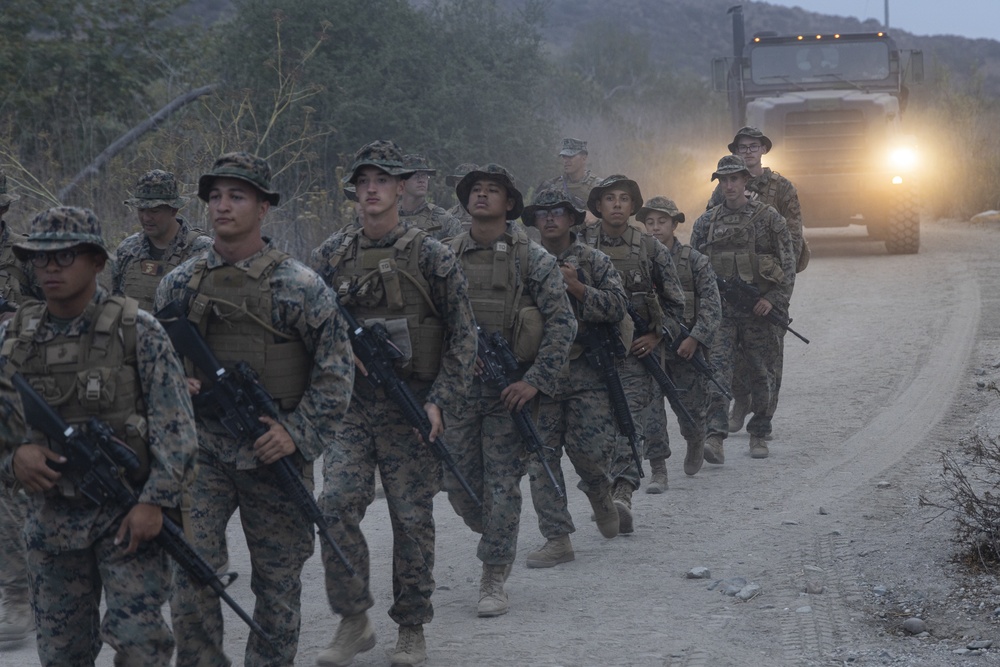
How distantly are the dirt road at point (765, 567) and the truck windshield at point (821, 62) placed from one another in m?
8.66

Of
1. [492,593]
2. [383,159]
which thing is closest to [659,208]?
[492,593]

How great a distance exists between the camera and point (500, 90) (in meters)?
19.0

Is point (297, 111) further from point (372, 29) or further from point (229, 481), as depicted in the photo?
point (229, 481)

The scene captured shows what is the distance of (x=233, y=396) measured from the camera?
13.6 ft

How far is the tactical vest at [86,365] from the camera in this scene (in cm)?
366

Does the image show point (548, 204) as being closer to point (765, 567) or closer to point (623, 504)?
point (623, 504)

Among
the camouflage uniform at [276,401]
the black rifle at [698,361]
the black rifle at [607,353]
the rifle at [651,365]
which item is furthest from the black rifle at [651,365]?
the camouflage uniform at [276,401]

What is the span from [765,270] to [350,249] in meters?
4.27

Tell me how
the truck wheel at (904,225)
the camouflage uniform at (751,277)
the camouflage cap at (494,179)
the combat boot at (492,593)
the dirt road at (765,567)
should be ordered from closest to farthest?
the dirt road at (765,567), the combat boot at (492,593), the camouflage cap at (494,179), the camouflage uniform at (751,277), the truck wheel at (904,225)

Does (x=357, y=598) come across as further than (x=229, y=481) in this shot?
Yes

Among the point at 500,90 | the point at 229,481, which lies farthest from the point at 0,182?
the point at 500,90

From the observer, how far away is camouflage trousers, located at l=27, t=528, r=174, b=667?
369cm

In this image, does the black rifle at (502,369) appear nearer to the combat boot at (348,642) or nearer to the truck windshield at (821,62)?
the combat boot at (348,642)

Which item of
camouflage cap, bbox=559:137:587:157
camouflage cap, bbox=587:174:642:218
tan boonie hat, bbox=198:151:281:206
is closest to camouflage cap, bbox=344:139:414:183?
tan boonie hat, bbox=198:151:281:206
